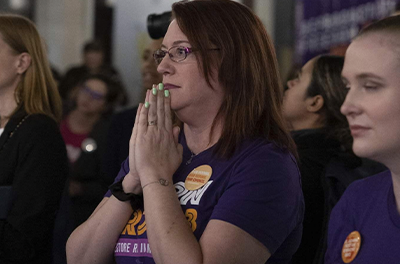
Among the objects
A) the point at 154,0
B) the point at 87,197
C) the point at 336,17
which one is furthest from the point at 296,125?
the point at 154,0

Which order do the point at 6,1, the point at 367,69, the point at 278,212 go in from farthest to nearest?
the point at 6,1, the point at 278,212, the point at 367,69

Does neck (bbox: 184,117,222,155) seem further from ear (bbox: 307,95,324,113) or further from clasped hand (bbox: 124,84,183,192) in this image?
ear (bbox: 307,95,324,113)

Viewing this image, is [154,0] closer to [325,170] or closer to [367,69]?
[325,170]

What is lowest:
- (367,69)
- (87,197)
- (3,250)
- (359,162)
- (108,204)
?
(87,197)

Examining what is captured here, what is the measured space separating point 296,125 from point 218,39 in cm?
133

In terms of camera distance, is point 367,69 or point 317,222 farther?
point 317,222

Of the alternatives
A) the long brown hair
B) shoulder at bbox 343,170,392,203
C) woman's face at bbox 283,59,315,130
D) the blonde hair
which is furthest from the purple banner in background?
shoulder at bbox 343,170,392,203

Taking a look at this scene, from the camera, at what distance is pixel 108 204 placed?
204 cm

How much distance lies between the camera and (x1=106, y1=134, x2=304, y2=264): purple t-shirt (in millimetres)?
1765

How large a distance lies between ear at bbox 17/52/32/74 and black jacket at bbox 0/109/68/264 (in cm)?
26

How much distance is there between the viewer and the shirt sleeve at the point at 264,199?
69.0 inches

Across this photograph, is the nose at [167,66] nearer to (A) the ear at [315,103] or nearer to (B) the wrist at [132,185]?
(B) the wrist at [132,185]

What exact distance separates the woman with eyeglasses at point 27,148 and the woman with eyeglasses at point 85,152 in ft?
0.20

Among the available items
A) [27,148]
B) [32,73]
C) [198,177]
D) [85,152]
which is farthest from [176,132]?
[85,152]
